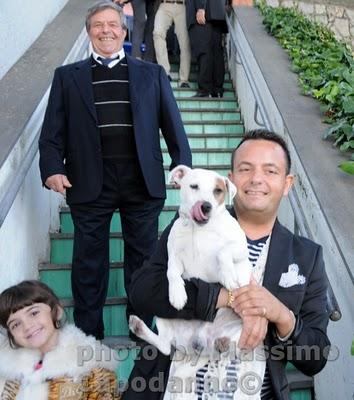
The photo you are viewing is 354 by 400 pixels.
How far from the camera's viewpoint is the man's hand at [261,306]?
1784mm

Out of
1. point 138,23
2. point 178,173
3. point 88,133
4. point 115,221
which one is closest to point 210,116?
point 138,23

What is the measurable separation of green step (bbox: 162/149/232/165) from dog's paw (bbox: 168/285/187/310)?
12.2 ft

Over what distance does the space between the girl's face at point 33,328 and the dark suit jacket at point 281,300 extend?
40cm

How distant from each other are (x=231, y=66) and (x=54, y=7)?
223 cm

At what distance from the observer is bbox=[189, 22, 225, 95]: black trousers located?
6941mm

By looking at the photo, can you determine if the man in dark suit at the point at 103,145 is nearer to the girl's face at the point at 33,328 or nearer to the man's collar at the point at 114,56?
the man's collar at the point at 114,56

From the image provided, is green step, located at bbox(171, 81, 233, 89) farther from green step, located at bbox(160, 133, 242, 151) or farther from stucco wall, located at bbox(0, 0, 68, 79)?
stucco wall, located at bbox(0, 0, 68, 79)

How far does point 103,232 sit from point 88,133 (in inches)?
20.4

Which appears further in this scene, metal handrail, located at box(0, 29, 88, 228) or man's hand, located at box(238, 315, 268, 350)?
metal handrail, located at box(0, 29, 88, 228)

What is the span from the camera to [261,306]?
178cm

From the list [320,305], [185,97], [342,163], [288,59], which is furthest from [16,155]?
[185,97]

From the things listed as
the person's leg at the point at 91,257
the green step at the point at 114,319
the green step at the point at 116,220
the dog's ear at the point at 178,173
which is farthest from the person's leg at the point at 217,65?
the dog's ear at the point at 178,173

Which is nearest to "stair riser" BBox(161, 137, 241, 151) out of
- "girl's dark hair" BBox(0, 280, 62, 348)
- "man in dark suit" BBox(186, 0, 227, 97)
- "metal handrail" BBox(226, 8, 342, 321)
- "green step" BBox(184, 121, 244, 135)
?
"green step" BBox(184, 121, 244, 135)

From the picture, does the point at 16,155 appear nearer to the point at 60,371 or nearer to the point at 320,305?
the point at 60,371
